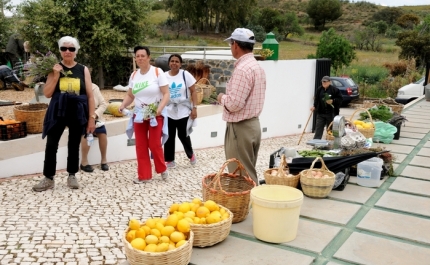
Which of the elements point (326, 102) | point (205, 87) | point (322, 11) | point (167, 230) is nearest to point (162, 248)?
point (167, 230)

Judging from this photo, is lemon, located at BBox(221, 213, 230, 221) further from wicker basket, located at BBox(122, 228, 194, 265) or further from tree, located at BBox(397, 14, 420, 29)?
tree, located at BBox(397, 14, 420, 29)

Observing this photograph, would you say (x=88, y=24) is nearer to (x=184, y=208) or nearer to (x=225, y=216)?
(x=184, y=208)

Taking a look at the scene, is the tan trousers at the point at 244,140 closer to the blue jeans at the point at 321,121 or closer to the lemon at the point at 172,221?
the lemon at the point at 172,221

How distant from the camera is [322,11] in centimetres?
6222

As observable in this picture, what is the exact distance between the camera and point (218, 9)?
39281 mm

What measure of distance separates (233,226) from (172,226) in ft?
1.99

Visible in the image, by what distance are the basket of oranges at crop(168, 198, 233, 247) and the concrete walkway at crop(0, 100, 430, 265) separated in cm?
7

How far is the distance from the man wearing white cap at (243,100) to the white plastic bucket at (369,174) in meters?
1.03

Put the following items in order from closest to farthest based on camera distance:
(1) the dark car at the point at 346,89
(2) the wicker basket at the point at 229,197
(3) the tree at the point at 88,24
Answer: (2) the wicker basket at the point at 229,197, (3) the tree at the point at 88,24, (1) the dark car at the point at 346,89

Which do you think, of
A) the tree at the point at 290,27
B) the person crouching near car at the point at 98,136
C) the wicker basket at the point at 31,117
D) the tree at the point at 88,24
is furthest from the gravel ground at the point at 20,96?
the tree at the point at 290,27

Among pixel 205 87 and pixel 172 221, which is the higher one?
pixel 172 221

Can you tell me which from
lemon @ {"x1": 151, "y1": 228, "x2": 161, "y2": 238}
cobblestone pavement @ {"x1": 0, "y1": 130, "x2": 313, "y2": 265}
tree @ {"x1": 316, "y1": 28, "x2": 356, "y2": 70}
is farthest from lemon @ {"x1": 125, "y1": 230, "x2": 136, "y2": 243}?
tree @ {"x1": 316, "y1": 28, "x2": 356, "y2": 70}

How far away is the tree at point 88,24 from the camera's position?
33.4ft

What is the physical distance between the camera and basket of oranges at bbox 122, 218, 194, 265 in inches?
96.7
